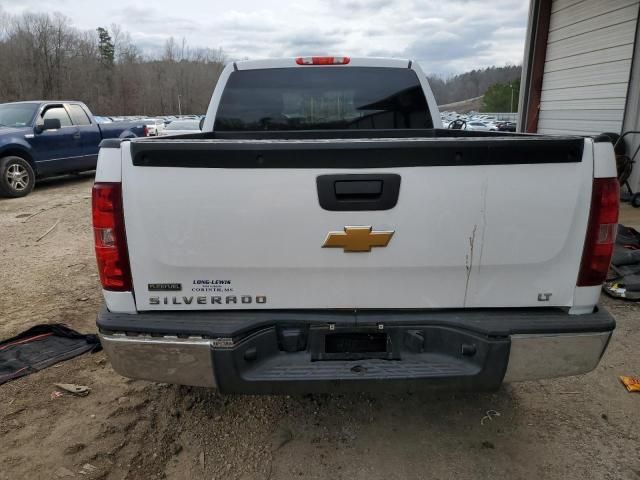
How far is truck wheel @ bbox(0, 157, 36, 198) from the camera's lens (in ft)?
31.1

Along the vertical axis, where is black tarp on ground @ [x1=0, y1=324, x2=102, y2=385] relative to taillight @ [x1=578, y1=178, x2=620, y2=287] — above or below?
below

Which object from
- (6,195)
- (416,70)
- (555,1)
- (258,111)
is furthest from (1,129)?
(555,1)

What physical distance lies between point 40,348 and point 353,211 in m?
3.04

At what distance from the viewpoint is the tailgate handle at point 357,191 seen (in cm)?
196

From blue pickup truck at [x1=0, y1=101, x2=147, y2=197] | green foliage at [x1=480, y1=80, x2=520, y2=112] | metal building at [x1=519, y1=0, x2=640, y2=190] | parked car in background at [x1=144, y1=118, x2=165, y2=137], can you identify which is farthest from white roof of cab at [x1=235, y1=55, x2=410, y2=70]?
green foliage at [x1=480, y1=80, x2=520, y2=112]

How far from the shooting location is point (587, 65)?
29.7 ft

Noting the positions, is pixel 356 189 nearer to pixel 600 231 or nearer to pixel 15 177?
pixel 600 231

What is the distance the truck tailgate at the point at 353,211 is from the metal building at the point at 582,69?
7.16 meters

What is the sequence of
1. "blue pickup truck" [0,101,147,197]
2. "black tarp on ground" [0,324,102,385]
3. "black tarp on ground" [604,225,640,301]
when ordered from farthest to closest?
"blue pickup truck" [0,101,147,197] → "black tarp on ground" [604,225,640,301] → "black tarp on ground" [0,324,102,385]

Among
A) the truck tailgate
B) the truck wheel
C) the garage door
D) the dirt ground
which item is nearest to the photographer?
the truck tailgate

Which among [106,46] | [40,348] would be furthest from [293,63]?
[106,46]

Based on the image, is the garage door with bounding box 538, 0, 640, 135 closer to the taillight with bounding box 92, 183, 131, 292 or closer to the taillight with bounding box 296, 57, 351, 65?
the taillight with bounding box 296, 57, 351, 65

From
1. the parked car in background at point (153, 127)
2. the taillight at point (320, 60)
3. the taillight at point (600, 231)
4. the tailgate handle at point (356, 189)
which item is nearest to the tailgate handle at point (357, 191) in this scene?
A: the tailgate handle at point (356, 189)

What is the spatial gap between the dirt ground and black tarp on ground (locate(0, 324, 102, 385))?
0.12 m
